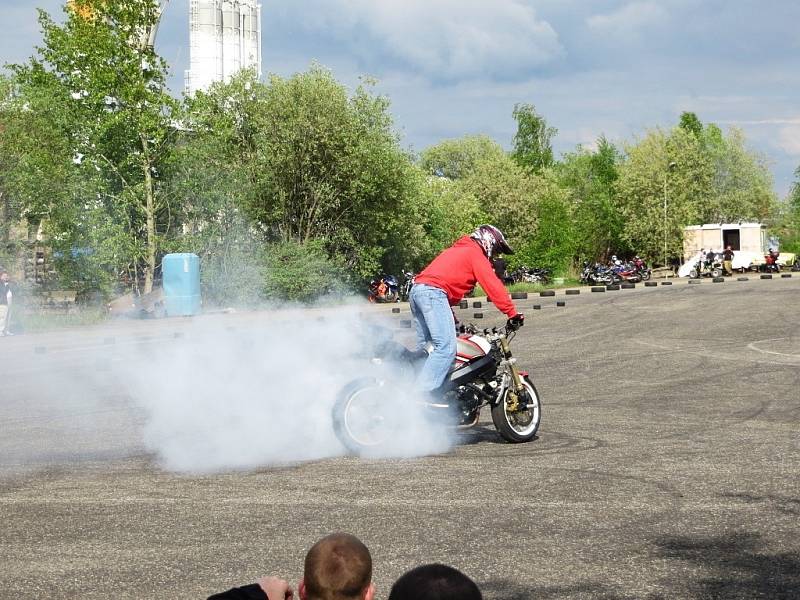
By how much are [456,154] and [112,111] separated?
289 ft

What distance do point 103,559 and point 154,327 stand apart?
22.9 m

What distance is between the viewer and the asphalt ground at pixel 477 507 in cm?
583

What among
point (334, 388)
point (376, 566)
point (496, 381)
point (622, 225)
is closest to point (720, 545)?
point (376, 566)

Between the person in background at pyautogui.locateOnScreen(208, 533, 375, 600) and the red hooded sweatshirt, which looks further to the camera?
the red hooded sweatshirt

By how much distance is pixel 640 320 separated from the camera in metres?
27.3

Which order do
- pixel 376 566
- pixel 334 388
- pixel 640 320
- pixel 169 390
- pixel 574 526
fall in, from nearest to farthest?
pixel 376 566
pixel 574 526
pixel 334 388
pixel 169 390
pixel 640 320

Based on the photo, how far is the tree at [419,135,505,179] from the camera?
120688 millimetres

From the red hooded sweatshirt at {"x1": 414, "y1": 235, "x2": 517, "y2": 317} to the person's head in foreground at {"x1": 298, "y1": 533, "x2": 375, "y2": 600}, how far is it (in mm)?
6940

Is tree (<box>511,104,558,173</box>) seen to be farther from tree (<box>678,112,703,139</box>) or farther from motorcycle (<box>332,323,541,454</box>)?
motorcycle (<box>332,323,541,454</box>)

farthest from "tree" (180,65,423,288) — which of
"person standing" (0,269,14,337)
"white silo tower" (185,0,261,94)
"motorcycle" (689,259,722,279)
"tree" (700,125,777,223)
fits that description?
"white silo tower" (185,0,261,94)

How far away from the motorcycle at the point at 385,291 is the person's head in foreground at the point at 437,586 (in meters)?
43.5

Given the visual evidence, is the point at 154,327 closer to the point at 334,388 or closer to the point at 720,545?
the point at 334,388

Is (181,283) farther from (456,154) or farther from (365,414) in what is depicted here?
(456,154)

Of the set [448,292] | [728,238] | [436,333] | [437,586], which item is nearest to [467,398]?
[436,333]
